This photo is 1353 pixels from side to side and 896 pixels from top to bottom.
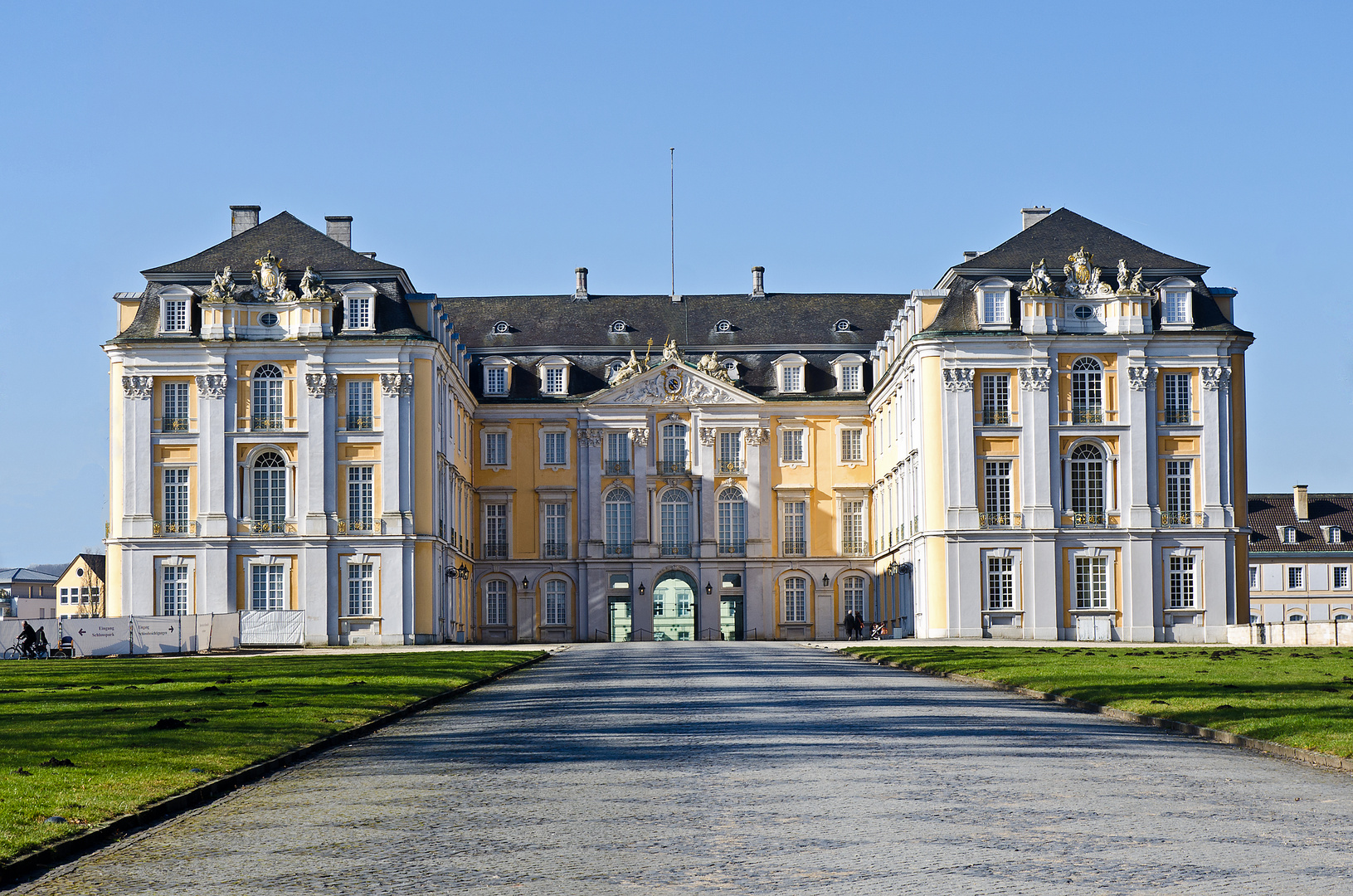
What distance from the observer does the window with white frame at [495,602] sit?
7462 centimetres

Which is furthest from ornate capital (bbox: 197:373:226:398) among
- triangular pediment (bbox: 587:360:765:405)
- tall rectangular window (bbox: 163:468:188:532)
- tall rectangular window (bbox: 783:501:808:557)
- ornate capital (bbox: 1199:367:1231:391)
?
ornate capital (bbox: 1199:367:1231:391)

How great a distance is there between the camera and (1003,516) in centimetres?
6172

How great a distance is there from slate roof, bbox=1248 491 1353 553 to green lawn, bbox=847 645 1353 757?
2188 inches

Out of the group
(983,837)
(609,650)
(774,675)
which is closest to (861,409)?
(609,650)

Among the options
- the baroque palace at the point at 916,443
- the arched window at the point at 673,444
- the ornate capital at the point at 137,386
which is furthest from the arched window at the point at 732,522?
the ornate capital at the point at 137,386

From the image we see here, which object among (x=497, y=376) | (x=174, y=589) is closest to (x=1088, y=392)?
(x=497, y=376)

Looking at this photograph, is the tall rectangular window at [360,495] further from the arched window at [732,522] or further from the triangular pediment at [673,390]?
the arched window at [732,522]

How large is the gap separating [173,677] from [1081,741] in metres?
18.2

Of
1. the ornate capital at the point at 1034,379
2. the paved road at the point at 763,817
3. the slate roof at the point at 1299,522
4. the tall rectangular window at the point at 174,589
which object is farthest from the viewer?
the slate roof at the point at 1299,522

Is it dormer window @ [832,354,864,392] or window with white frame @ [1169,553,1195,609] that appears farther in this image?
dormer window @ [832,354,864,392]

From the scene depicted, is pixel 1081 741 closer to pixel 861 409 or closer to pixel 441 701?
pixel 441 701

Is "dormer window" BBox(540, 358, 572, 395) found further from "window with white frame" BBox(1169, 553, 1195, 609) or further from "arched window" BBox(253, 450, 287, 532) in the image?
"window with white frame" BBox(1169, 553, 1195, 609)

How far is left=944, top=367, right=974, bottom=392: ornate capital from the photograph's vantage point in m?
61.2

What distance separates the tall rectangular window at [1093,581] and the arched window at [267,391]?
2969 cm
